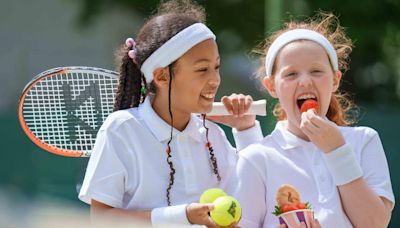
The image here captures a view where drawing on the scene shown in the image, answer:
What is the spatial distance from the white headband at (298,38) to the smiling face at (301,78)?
11 millimetres

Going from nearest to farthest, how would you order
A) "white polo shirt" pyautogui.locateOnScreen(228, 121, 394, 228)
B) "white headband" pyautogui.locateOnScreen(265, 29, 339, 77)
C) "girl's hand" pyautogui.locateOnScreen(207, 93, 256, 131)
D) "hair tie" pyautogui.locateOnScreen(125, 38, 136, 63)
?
1. "white polo shirt" pyautogui.locateOnScreen(228, 121, 394, 228)
2. "white headband" pyautogui.locateOnScreen(265, 29, 339, 77)
3. "hair tie" pyautogui.locateOnScreen(125, 38, 136, 63)
4. "girl's hand" pyautogui.locateOnScreen(207, 93, 256, 131)

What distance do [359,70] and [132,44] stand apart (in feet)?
11.5

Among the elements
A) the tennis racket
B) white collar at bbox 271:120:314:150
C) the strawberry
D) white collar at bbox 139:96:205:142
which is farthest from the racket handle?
the strawberry

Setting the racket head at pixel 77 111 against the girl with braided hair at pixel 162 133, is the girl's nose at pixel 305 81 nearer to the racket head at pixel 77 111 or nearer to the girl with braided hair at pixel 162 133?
the girl with braided hair at pixel 162 133

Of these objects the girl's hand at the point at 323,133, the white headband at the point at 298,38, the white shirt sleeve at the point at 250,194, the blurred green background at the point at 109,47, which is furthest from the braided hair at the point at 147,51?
the blurred green background at the point at 109,47

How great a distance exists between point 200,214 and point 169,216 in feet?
0.37

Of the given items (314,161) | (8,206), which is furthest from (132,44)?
(8,206)

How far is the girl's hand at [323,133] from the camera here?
228 centimetres

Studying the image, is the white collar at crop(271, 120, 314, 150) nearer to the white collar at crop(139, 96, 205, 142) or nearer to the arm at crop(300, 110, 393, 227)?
the arm at crop(300, 110, 393, 227)

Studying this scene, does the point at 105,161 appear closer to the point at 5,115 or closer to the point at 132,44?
the point at 132,44

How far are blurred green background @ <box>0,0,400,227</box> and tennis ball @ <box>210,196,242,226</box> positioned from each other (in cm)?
335

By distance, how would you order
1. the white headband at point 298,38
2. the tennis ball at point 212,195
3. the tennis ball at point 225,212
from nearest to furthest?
the tennis ball at point 225,212
the tennis ball at point 212,195
the white headband at point 298,38

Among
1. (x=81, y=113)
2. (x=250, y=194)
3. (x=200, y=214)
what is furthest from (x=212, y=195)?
(x=81, y=113)

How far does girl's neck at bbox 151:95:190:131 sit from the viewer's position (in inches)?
101
